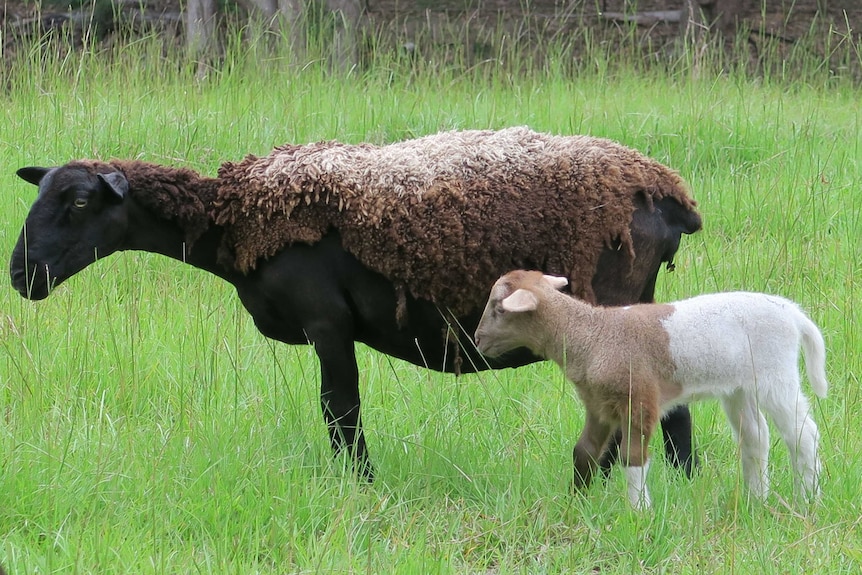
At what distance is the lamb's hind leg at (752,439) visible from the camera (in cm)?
422

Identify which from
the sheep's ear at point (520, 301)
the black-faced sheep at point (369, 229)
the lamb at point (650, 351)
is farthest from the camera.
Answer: the black-faced sheep at point (369, 229)

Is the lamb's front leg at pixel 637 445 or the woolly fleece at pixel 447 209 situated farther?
the woolly fleece at pixel 447 209

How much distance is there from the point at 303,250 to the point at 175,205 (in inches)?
20.5

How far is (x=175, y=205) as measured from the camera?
13.7 ft

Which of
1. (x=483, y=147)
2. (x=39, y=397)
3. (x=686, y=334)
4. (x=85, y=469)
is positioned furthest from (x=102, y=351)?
(x=686, y=334)

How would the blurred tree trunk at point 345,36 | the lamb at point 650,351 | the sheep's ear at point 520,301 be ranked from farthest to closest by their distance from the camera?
the blurred tree trunk at point 345,36 → the lamb at point 650,351 → the sheep's ear at point 520,301

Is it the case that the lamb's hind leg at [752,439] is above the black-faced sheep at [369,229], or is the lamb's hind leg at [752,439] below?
below

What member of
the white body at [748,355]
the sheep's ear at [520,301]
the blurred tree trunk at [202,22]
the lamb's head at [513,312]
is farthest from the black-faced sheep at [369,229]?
the blurred tree trunk at [202,22]

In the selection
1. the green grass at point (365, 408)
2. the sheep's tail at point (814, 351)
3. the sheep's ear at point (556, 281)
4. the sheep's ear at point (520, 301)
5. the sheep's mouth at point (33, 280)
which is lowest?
the green grass at point (365, 408)

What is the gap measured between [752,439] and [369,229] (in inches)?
65.4

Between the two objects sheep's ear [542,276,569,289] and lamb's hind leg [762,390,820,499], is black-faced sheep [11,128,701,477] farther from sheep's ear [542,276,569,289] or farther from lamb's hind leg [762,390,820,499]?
lamb's hind leg [762,390,820,499]

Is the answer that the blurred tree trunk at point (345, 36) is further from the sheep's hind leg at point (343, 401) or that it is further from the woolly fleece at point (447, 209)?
the sheep's hind leg at point (343, 401)

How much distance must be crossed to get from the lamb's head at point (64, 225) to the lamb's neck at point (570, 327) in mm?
1606

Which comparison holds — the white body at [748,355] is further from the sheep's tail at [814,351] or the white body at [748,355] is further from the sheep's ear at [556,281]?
the sheep's ear at [556,281]
